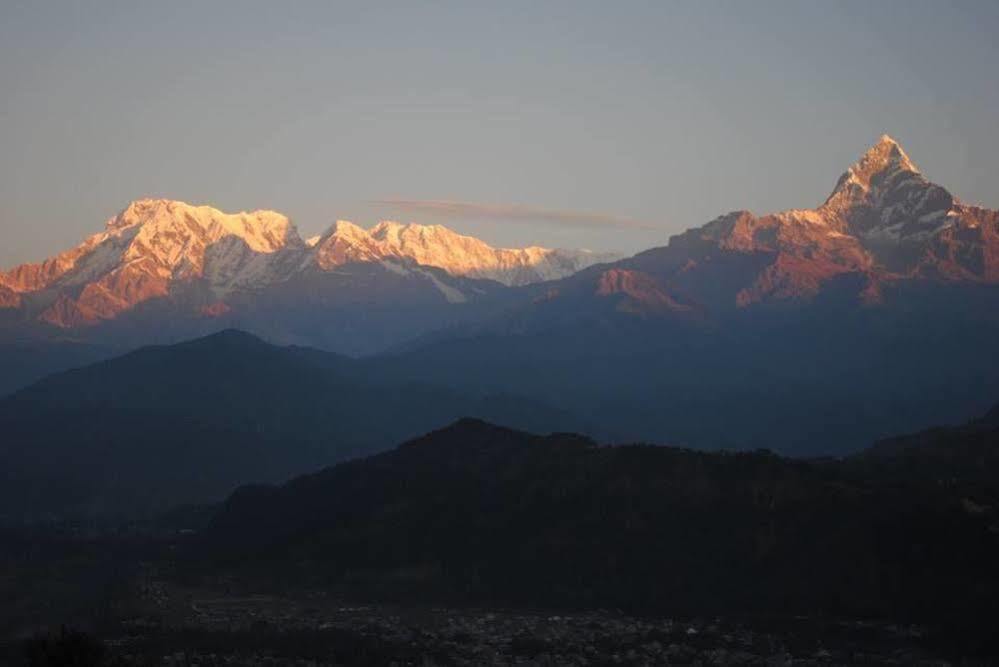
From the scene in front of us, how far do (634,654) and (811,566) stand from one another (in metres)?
33.7

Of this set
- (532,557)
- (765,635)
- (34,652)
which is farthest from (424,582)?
(34,652)

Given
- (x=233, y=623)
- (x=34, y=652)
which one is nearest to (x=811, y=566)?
Result: (x=233, y=623)

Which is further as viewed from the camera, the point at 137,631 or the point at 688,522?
the point at 688,522

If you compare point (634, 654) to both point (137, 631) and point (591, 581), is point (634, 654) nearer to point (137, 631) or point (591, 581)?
point (591, 581)

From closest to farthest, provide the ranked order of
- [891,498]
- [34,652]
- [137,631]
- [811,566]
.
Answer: [34,652]
[137,631]
[811,566]
[891,498]

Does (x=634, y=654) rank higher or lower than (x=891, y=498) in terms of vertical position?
lower

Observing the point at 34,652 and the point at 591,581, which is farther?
the point at 591,581

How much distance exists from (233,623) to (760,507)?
65.9 m

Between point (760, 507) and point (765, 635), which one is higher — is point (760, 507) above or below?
above

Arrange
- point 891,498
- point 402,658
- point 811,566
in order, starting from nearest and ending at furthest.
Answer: point 402,658
point 811,566
point 891,498

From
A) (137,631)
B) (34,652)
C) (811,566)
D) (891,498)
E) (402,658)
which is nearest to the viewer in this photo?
(34,652)

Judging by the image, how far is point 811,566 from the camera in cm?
17625

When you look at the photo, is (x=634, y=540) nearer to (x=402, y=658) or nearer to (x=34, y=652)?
(x=402, y=658)

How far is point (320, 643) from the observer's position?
15575cm
